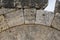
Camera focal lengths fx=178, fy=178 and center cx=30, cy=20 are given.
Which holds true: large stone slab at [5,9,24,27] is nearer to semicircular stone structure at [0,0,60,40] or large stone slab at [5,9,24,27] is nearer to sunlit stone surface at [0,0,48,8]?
semicircular stone structure at [0,0,60,40]

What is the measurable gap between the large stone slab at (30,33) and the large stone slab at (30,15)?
3.7 inches

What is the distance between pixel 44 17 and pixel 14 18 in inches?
Answer: 22.3

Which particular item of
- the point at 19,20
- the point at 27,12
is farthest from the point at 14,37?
the point at 27,12

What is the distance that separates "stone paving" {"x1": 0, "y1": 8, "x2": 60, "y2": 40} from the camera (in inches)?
127

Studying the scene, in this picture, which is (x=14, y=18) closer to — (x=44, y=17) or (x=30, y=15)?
(x=30, y=15)

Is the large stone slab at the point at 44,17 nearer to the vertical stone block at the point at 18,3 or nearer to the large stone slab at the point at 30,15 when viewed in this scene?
the large stone slab at the point at 30,15

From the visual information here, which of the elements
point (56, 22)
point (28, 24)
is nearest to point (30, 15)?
point (28, 24)

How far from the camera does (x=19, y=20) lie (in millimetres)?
3344

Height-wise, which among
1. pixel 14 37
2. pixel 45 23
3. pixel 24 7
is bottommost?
pixel 14 37

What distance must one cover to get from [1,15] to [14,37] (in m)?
0.49

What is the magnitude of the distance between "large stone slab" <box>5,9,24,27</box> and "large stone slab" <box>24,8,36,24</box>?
8 cm

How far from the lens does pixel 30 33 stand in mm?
3258

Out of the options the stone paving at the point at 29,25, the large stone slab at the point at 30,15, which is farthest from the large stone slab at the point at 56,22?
the large stone slab at the point at 30,15

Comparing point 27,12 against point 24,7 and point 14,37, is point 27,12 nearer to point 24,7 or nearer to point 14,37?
point 24,7
